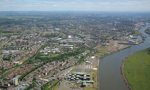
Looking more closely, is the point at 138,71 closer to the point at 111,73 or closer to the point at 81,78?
the point at 111,73

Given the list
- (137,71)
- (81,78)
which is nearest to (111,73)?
(137,71)

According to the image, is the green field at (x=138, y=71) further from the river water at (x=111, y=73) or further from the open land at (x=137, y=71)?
the river water at (x=111, y=73)

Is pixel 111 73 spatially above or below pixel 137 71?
below

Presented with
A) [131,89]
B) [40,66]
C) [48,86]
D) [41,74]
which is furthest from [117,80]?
[40,66]

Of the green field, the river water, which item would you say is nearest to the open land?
the green field

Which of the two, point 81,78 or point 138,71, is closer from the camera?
point 81,78

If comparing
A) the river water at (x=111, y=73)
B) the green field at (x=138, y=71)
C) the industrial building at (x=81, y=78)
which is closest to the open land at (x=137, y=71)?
the green field at (x=138, y=71)

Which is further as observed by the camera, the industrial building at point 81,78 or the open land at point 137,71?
the industrial building at point 81,78

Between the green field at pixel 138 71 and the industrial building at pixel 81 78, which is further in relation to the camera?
the industrial building at pixel 81 78

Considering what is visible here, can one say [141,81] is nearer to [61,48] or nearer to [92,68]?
[92,68]

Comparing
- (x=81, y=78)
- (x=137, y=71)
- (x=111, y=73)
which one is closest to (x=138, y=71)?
(x=137, y=71)
